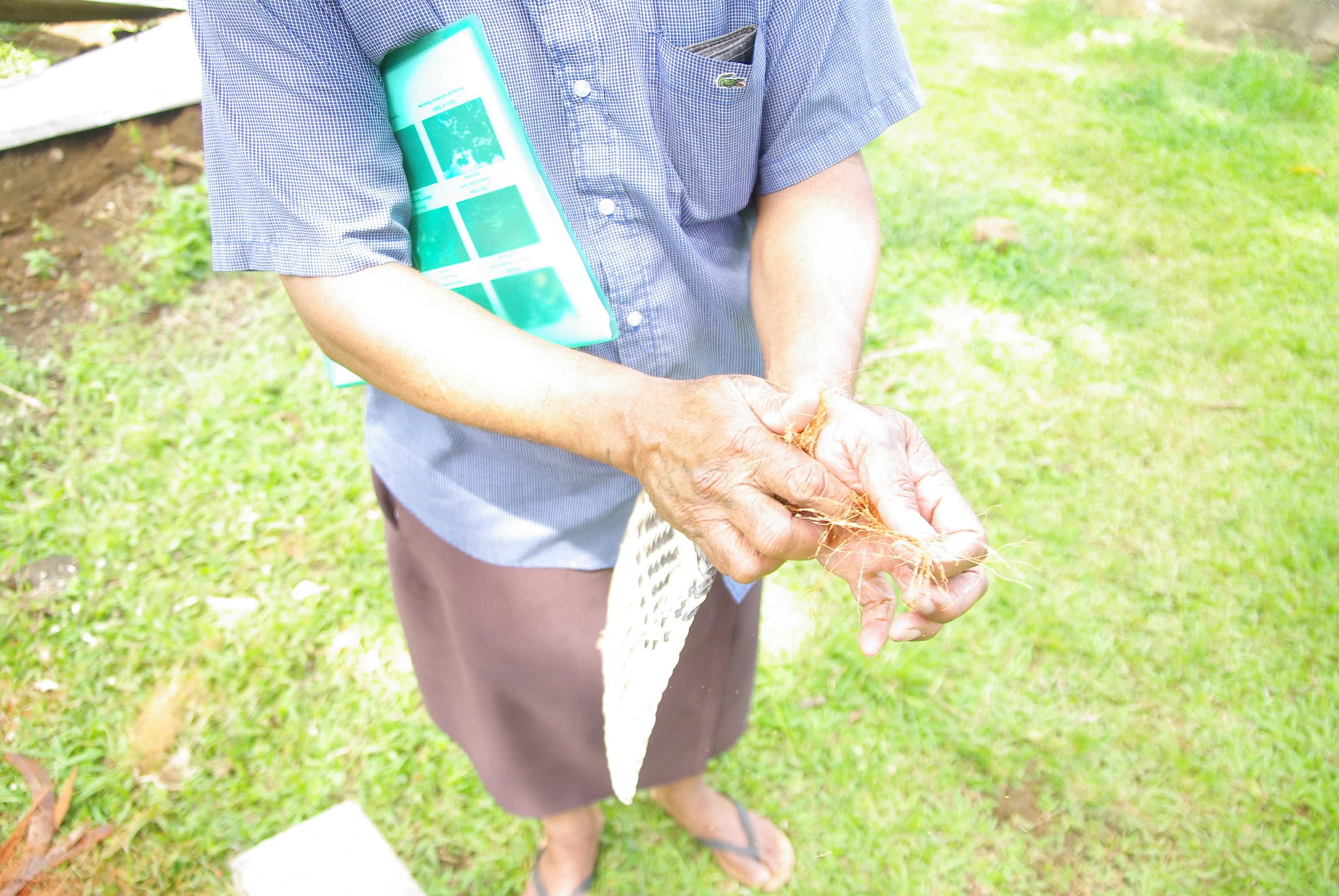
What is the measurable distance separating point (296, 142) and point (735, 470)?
2.26ft

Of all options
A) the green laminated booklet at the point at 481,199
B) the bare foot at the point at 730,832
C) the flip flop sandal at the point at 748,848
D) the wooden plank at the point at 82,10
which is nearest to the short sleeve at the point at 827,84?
the green laminated booklet at the point at 481,199

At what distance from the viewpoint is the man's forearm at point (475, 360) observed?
3.83 feet

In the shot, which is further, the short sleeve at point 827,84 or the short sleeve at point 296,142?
the short sleeve at point 827,84

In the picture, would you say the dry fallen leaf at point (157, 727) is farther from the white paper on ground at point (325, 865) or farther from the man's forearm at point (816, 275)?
the man's forearm at point (816, 275)

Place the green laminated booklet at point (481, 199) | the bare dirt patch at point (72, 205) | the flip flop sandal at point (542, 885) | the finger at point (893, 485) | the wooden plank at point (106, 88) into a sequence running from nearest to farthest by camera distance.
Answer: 1. the finger at point (893, 485)
2. the green laminated booklet at point (481, 199)
3. the flip flop sandal at point (542, 885)
4. the wooden plank at point (106, 88)
5. the bare dirt patch at point (72, 205)

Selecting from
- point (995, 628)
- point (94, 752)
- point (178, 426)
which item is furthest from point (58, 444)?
point (995, 628)

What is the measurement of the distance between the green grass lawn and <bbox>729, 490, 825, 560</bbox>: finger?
168 centimetres

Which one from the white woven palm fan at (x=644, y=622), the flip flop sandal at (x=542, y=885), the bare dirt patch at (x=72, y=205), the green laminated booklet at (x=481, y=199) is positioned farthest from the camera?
the bare dirt patch at (x=72, y=205)

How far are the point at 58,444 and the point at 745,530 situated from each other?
334cm

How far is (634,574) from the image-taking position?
1.41m

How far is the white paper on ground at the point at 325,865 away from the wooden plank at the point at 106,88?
2.76 m

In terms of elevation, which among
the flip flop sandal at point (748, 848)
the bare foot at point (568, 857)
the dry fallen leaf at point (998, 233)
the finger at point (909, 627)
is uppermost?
the finger at point (909, 627)

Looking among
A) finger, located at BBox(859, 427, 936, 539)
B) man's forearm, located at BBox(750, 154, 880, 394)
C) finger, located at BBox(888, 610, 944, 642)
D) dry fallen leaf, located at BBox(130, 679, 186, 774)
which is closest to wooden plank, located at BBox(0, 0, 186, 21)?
dry fallen leaf, located at BBox(130, 679, 186, 774)

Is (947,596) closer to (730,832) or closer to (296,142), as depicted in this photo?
(296,142)
